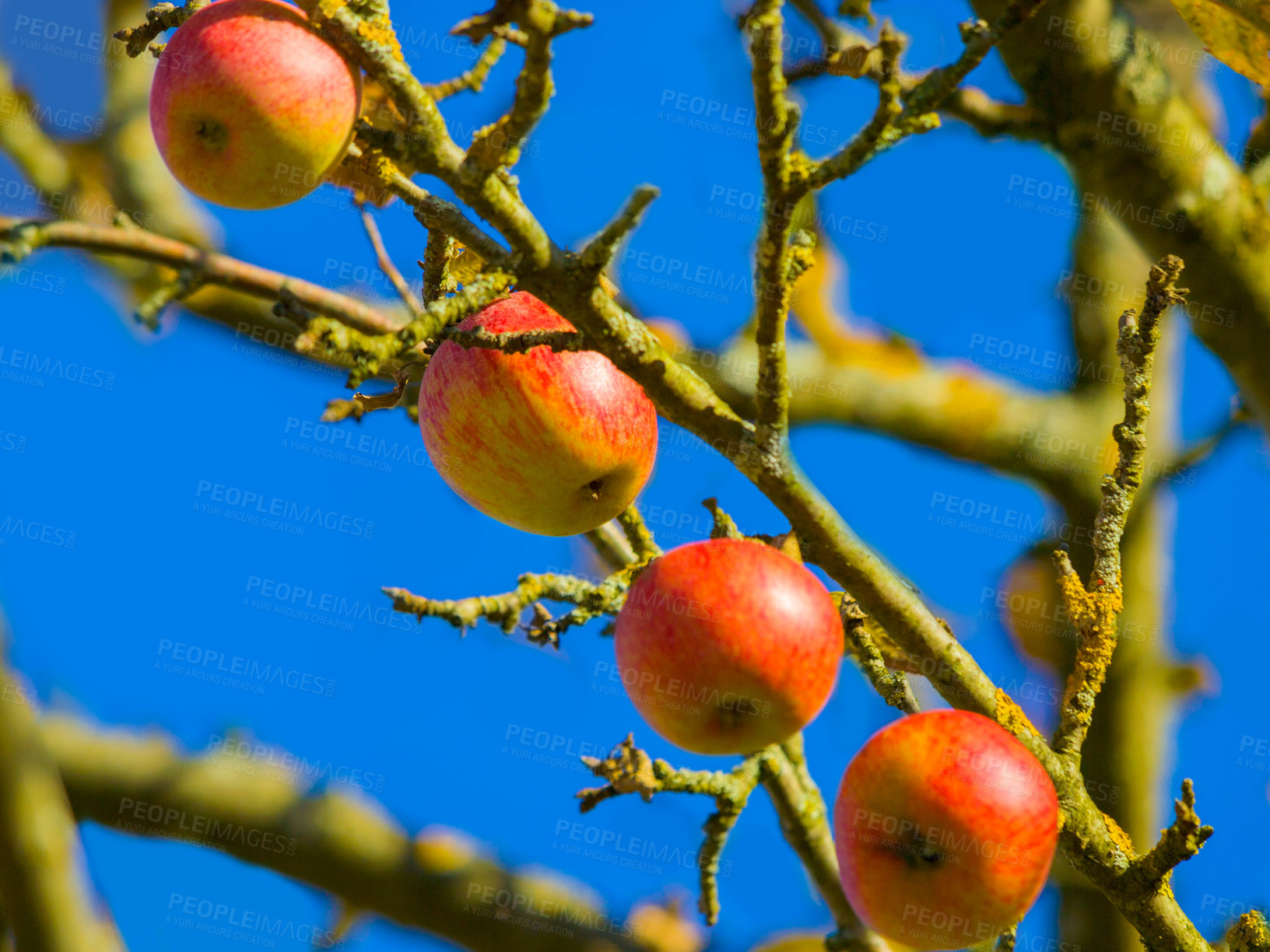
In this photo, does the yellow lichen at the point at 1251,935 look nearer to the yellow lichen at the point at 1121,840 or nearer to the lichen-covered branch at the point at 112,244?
the yellow lichen at the point at 1121,840

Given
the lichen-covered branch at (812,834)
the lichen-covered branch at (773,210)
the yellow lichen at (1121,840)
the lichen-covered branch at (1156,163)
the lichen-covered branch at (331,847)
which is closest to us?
the lichen-covered branch at (773,210)

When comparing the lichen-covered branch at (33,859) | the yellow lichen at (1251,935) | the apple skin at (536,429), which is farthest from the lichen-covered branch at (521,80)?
the lichen-covered branch at (33,859)

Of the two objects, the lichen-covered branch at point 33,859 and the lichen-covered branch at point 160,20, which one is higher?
the lichen-covered branch at point 160,20

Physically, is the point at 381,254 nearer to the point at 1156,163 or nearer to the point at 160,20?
the point at 160,20

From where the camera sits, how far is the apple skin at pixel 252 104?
4.87 feet

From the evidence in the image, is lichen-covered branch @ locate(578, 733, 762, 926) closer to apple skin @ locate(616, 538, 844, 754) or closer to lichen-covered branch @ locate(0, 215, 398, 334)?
apple skin @ locate(616, 538, 844, 754)

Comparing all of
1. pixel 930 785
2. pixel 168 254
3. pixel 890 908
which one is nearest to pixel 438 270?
pixel 168 254

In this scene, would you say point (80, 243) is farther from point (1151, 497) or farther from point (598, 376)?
point (1151, 497)

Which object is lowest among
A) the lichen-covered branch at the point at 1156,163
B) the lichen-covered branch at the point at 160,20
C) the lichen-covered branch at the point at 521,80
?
the lichen-covered branch at the point at 521,80

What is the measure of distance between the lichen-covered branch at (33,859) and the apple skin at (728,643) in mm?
1801

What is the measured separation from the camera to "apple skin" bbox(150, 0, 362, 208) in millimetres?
1485

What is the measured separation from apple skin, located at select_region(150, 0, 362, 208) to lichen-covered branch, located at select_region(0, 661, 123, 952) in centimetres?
162

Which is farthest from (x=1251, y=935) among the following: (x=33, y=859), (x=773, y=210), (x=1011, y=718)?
(x=33, y=859)

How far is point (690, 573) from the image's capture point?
1555 mm
